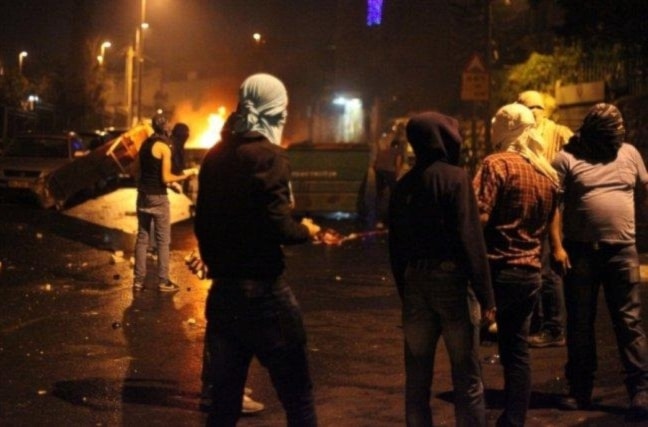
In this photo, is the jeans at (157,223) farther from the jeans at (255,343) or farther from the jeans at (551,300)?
the jeans at (255,343)

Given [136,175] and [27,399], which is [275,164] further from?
[136,175]

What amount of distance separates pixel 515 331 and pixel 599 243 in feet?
3.52

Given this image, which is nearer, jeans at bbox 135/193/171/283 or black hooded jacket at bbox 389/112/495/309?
black hooded jacket at bbox 389/112/495/309

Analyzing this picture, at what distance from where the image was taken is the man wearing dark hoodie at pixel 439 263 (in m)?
4.96

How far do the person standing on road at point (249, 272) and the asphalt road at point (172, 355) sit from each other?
1.82m

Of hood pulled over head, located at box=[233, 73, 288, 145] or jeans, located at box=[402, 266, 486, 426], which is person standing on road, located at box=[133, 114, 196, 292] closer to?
jeans, located at box=[402, 266, 486, 426]

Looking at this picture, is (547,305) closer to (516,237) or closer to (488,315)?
(516,237)

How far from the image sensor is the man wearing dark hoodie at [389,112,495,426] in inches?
195

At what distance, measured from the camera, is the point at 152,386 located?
716 cm

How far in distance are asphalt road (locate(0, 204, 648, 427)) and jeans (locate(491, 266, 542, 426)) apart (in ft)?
2.33

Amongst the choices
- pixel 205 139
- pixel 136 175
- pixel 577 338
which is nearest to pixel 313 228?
pixel 577 338

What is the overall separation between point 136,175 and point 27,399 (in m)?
4.51

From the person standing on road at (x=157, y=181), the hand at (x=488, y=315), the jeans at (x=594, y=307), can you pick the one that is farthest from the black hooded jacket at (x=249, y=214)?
the person standing on road at (x=157, y=181)

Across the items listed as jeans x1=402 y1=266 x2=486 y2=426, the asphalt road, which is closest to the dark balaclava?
the asphalt road
